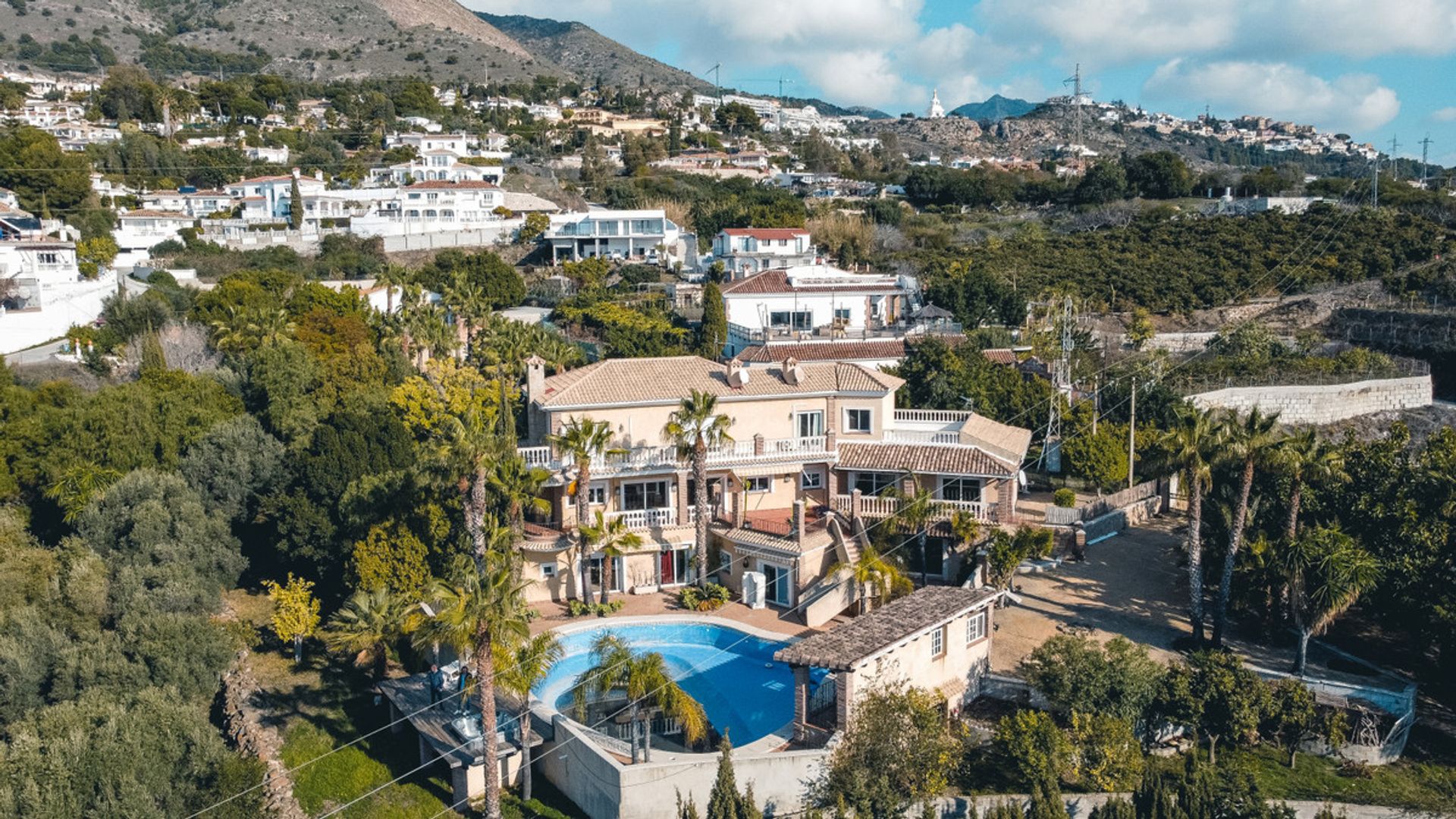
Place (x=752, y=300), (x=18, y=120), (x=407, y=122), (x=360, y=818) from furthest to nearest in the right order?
(x=407, y=122) → (x=18, y=120) → (x=752, y=300) → (x=360, y=818)

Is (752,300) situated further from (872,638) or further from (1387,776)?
(1387,776)

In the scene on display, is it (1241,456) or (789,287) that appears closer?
(1241,456)

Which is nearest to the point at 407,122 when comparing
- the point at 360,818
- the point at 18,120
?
the point at 18,120

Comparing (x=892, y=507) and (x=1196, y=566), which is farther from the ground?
(x=892, y=507)

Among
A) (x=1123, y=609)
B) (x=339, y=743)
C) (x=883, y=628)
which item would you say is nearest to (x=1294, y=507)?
(x=1123, y=609)

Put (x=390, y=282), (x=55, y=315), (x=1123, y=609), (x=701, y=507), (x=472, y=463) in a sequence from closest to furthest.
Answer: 1. (x=472, y=463)
2. (x=1123, y=609)
3. (x=701, y=507)
4. (x=55, y=315)
5. (x=390, y=282)

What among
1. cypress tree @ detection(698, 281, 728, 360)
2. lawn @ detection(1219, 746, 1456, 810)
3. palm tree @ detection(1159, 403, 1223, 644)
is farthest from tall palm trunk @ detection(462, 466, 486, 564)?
cypress tree @ detection(698, 281, 728, 360)

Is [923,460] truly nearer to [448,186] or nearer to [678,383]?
[678,383]
